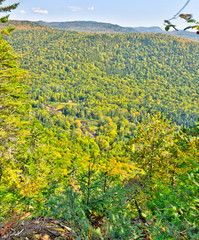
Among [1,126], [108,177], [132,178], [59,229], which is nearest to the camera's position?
[59,229]

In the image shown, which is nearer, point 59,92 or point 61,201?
point 61,201

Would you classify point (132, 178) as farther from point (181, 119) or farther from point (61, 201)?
point (181, 119)

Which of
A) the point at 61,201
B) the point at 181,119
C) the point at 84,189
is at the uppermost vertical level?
the point at 61,201

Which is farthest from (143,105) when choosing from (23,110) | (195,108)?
(23,110)

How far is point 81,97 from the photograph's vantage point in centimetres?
19362

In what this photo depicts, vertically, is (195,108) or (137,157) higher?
(137,157)

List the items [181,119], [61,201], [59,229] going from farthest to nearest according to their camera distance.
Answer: [181,119] < [61,201] < [59,229]

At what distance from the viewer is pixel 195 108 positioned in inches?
6540

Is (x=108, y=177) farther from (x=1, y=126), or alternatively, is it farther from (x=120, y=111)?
(x=120, y=111)

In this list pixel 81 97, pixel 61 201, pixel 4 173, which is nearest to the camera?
pixel 61 201

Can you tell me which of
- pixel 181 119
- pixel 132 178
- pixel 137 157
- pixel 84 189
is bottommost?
pixel 181 119

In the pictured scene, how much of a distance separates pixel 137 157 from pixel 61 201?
14.6 ft

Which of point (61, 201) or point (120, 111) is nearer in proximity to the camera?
point (61, 201)

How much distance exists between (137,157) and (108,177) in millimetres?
3012
